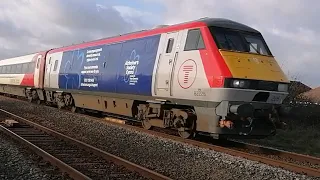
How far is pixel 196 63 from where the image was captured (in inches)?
429

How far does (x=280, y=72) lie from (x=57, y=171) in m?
6.75

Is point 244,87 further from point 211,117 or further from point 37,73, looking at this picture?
point 37,73

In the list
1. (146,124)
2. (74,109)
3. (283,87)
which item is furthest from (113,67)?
(283,87)

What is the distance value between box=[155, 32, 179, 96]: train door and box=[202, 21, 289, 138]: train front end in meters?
1.38

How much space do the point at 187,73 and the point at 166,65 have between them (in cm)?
115

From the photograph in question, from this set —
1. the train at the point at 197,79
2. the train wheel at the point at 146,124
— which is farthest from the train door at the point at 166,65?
the train wheel at the point at 146,124

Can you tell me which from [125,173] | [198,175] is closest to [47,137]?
[125,173]

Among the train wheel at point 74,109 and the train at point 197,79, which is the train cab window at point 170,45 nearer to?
the train at point 197,79

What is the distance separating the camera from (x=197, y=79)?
1077 centimetres

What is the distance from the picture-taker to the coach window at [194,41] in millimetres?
11055

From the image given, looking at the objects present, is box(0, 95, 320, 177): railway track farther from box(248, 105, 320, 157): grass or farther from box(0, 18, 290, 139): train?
box(248, 105, 320, 157): grass

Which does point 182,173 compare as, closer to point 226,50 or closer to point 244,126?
point 244,126

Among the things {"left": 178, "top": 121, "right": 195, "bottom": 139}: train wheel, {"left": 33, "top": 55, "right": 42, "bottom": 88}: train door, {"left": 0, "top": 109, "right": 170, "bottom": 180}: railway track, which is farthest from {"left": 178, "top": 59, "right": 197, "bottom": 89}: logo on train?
{"left": 33, "top": 55, "right": 42, "bottom": 88}: train door

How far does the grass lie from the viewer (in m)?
13.1
